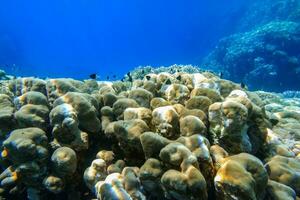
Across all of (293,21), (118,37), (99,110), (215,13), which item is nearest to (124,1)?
(118,37)

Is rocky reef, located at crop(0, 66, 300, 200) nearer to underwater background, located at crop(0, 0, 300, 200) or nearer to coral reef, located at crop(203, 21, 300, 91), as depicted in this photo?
underwater background, located at crop(0, 0, 300, 200)

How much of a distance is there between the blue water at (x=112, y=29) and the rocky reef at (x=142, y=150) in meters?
86.7

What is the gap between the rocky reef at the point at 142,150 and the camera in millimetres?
2896

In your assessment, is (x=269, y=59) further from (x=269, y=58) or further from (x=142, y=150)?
(x=142, y=150)

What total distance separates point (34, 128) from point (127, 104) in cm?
124

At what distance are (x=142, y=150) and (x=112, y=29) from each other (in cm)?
20061

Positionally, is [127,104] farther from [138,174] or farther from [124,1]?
[124,1]

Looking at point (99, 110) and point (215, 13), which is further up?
point (215, 13)

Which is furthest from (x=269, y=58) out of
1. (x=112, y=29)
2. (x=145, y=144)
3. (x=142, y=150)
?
(x=112, y=29)

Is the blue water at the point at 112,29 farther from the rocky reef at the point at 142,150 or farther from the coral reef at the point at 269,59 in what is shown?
the rocky reef at the point at 142,150

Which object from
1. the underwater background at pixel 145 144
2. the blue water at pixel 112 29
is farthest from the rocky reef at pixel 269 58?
the blue water at pixel 112 29

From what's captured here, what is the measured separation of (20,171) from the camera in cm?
337

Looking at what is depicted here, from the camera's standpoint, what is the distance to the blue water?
108 metres

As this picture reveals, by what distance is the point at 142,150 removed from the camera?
3.44 metres
